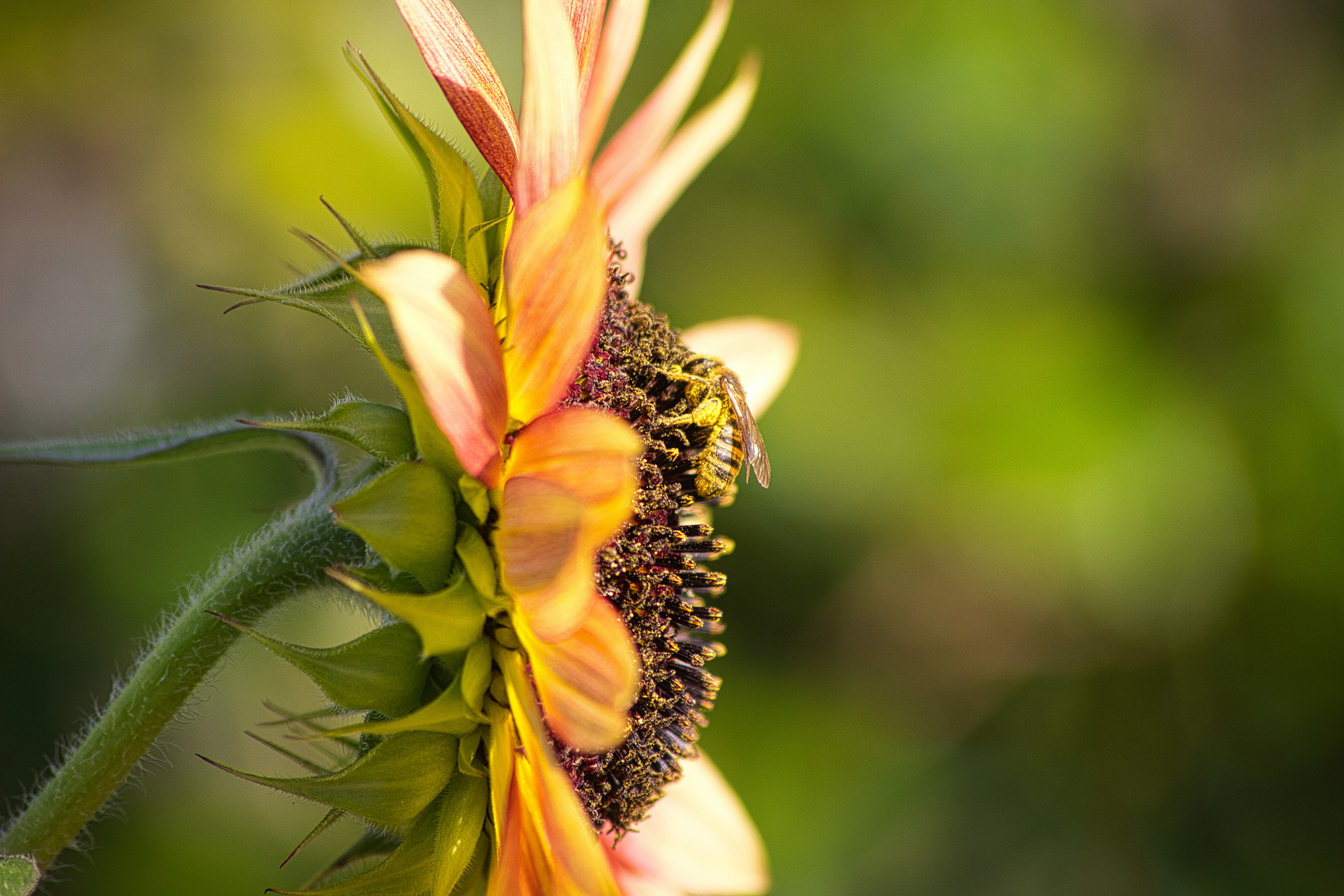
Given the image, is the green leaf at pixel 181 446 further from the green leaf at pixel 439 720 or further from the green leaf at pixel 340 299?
the green leaf at pixel 439 720

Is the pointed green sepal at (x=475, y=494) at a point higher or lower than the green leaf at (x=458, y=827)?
higher

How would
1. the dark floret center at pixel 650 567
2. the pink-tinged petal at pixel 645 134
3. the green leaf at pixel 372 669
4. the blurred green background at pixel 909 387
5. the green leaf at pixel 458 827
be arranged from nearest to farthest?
the green leaf at pixel 372 669, the green leaf at pixel 458 827, the dark floret center at pixel 650 567, the pink-tinged petal at pixel 645 134, the blurred green background at pixel 909 387

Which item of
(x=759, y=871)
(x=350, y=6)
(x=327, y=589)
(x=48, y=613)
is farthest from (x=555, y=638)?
(x=350, y=6)

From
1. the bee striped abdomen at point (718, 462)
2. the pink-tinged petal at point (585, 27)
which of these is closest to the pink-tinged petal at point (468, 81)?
the pink-tinged petal at point (585, 27)

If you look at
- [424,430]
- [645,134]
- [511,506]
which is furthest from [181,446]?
[645,134]

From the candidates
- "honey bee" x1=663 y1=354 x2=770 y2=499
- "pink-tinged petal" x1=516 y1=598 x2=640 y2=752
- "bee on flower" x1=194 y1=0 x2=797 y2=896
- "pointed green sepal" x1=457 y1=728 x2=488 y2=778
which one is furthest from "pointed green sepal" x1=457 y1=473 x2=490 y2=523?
"honey bee" x1=663 y1=354 x2=770 y2=499

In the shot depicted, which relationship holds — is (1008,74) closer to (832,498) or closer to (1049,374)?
(1049,374)
